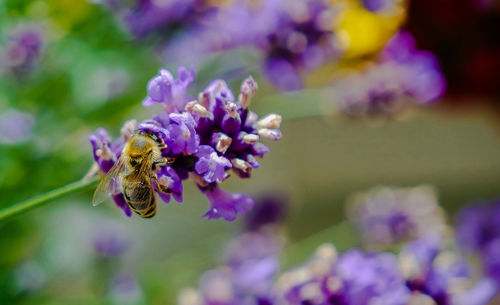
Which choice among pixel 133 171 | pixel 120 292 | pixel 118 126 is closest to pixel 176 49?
pixel 118 126

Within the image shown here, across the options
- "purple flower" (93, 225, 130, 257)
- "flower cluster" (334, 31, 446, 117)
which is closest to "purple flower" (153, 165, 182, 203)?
"flower cluster" (334, 31, 446, 117)

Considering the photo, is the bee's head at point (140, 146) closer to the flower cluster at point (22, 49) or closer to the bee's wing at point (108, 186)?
the bee's wing at point (108, 186)

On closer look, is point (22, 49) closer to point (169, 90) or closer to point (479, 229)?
point (169, 90)

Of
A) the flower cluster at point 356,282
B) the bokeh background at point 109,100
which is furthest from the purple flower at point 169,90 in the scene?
the bokeh background at point 109,100

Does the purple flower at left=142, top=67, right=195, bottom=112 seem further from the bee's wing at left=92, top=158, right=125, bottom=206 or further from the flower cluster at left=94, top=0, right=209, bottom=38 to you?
the flower cluster at left=94, top=0, right=209, bottom=38

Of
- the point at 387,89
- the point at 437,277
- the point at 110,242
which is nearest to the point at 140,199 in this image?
the point at 437,277

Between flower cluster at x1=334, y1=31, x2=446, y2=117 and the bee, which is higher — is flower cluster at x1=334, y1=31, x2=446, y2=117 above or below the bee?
above
